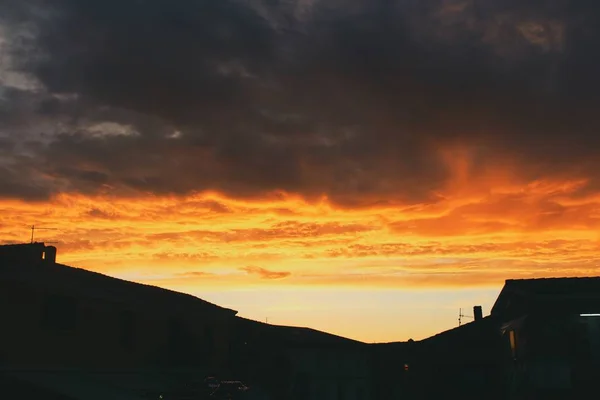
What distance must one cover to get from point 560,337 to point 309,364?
2574 centimetres

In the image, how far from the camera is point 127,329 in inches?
1276

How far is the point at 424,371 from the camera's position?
4447 centimetres

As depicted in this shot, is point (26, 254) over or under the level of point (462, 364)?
over

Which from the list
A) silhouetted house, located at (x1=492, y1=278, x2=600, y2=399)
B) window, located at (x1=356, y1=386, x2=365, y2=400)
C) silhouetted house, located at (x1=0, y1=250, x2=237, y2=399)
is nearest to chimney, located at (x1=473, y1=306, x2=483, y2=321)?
window, located at (x1=356, y1=386, x2=365, y2=400)

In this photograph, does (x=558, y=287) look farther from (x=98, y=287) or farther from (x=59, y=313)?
(x=59, y=313)

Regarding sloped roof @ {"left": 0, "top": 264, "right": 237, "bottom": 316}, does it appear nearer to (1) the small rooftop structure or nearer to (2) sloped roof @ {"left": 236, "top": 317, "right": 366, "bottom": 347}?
(1) the small rooftop structure

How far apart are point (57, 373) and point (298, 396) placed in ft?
91.5

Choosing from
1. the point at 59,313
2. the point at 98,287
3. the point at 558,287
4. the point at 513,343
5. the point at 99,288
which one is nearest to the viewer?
the point at 59,313

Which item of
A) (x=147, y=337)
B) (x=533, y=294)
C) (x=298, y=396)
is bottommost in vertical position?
(x=298, y=396)

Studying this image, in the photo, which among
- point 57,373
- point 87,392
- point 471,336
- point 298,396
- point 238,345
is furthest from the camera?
point 298,396

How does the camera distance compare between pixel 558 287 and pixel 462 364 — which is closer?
pixel 558 287

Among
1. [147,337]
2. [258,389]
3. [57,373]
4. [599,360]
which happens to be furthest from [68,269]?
[599,360]

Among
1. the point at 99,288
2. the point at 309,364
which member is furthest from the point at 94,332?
the point at 309,364

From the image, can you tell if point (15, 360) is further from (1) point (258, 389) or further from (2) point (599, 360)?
(2) point (599, 360)
